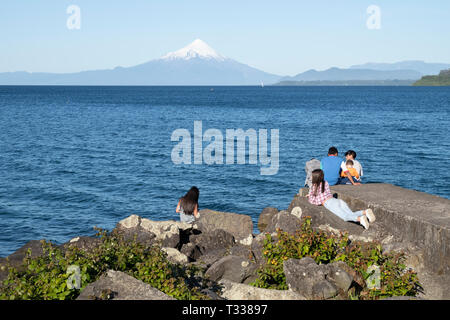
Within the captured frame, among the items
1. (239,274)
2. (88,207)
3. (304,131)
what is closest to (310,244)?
(239,274)

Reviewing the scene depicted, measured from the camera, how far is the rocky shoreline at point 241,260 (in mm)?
6989

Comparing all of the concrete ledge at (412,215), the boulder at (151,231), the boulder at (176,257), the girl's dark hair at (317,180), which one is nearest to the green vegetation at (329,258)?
the concrete ledge at (412,215)

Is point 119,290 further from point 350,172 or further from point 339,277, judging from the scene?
point 350,172

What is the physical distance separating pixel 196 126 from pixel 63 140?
21.4m

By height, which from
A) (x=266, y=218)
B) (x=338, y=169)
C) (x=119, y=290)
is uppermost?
(x=338, y=169)

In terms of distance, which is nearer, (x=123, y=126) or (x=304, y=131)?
(x=304, y=131)

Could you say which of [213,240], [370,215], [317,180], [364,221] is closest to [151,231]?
[213,240]

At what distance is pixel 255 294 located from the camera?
24.1 ft

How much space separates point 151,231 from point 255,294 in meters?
6.56

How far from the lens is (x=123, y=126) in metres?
66.0

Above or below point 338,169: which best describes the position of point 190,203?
below

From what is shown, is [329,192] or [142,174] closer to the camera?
[329,192]

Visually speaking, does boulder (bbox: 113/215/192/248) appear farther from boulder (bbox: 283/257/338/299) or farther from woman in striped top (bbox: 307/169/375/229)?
boulder (bbox: 283/257/338/299)
